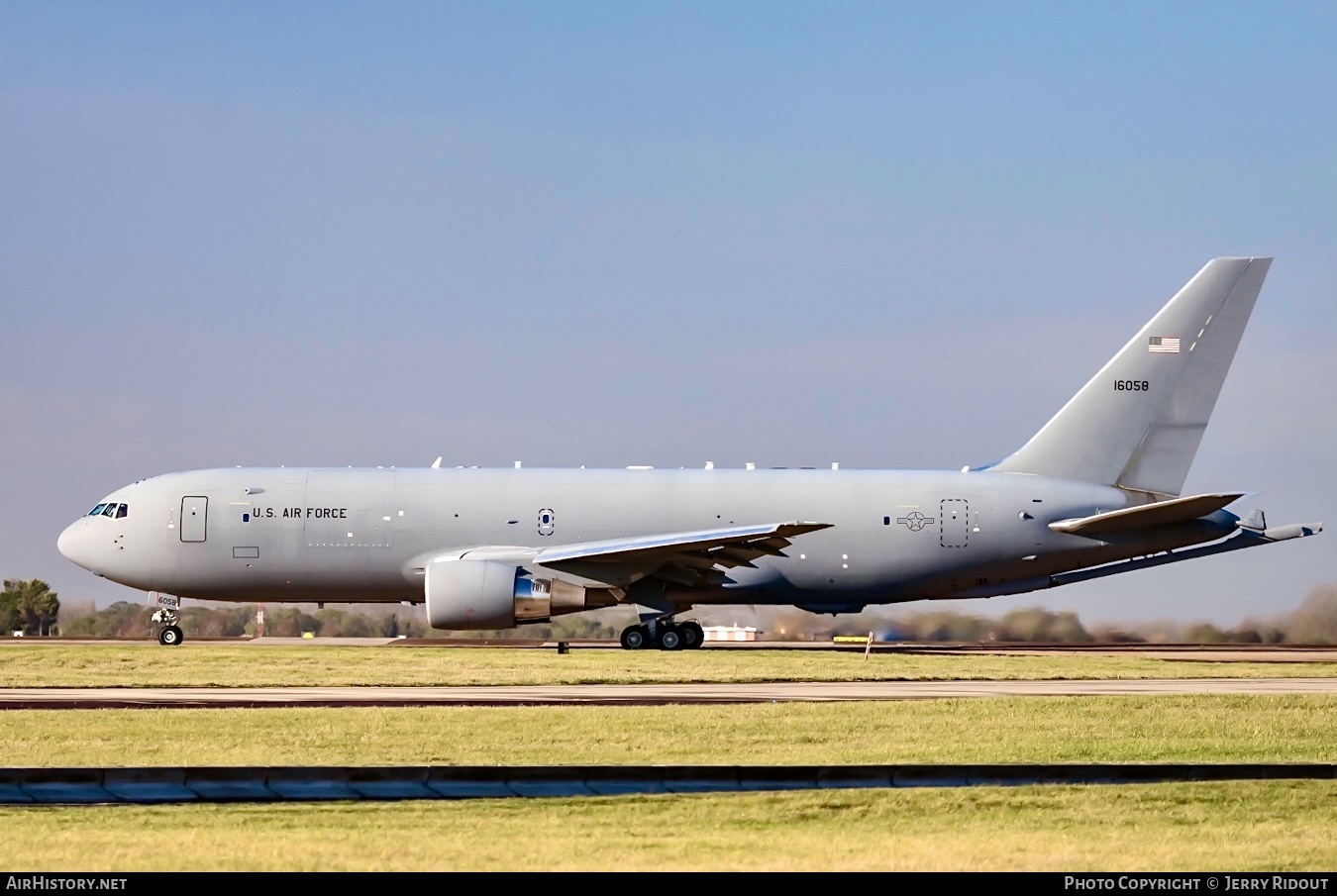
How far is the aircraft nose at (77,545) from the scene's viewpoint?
41.4 m

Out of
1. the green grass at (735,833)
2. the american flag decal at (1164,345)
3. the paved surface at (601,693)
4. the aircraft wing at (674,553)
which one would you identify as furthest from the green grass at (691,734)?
the american flag decal at (1164,345)

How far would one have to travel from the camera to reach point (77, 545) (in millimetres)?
41562

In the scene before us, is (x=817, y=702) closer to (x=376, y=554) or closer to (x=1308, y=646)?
(x=376, y=554)

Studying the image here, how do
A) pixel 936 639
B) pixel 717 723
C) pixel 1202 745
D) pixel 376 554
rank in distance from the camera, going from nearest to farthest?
1. pixel 1202 745
2. pixel 717 723
3. pixel 376 554
4. pixel 936 639

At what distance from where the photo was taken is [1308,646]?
4581 cm

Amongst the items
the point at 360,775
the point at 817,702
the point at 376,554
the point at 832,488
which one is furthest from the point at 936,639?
the point at 360,775

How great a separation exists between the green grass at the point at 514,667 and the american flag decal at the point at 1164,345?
8092 millimetres

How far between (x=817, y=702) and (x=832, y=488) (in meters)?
16.8

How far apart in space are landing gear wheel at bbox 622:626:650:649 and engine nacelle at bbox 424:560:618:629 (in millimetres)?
1809

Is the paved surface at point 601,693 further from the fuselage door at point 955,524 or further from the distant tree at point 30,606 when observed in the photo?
the distant tree at point 30,606

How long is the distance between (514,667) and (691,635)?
870cm

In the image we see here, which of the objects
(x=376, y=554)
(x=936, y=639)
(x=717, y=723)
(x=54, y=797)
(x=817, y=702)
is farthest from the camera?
(x=936, y=639)

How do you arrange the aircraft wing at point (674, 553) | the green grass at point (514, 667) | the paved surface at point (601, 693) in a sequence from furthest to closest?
1. the aircraft wing at point (674, 553)
2. the green grass at point (514, 667)
3. the paved surface at point (601, 693)

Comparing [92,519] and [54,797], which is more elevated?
[92,519]
